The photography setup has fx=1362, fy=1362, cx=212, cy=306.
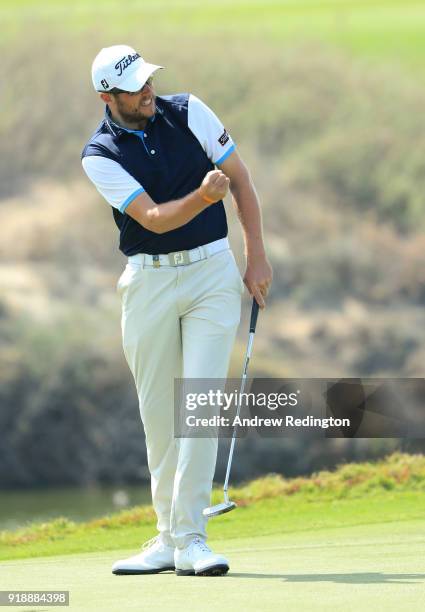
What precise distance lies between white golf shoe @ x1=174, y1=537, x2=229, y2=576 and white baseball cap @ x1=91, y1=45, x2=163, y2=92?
5.03 ft

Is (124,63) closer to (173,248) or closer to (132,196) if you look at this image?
(132,196)

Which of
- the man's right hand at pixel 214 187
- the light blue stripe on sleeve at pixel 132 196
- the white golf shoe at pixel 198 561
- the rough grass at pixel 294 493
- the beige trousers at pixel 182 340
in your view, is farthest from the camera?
the rough grass at pixel 294 493

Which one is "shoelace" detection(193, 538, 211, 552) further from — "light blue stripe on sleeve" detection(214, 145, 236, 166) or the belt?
"light blue stripe on sleeve" detection(214, 145, 236, 166)

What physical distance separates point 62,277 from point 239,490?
812 inches

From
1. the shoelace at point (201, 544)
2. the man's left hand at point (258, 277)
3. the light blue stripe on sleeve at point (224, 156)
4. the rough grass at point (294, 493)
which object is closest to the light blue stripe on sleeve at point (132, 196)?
the light blue stripe on sleeve at point (224, 156)

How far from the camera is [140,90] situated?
14.9 feet

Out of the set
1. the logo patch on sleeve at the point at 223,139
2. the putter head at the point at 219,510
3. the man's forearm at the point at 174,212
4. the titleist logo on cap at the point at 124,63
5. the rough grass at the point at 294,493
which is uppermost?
the titleist logo on cap at the point at 124,63

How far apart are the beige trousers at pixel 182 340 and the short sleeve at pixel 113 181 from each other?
0.26 metres

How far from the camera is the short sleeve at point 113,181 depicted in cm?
448

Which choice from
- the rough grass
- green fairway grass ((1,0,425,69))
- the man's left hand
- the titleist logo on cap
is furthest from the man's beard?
green fairway grass ((1,0,425,69))

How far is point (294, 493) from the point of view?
23.0 ft

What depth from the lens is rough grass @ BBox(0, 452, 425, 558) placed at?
652 cm

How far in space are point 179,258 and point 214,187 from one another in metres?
0.40

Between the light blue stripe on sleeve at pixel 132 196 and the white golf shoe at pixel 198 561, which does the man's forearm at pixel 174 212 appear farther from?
the white golf shoe at pixel 198 561
